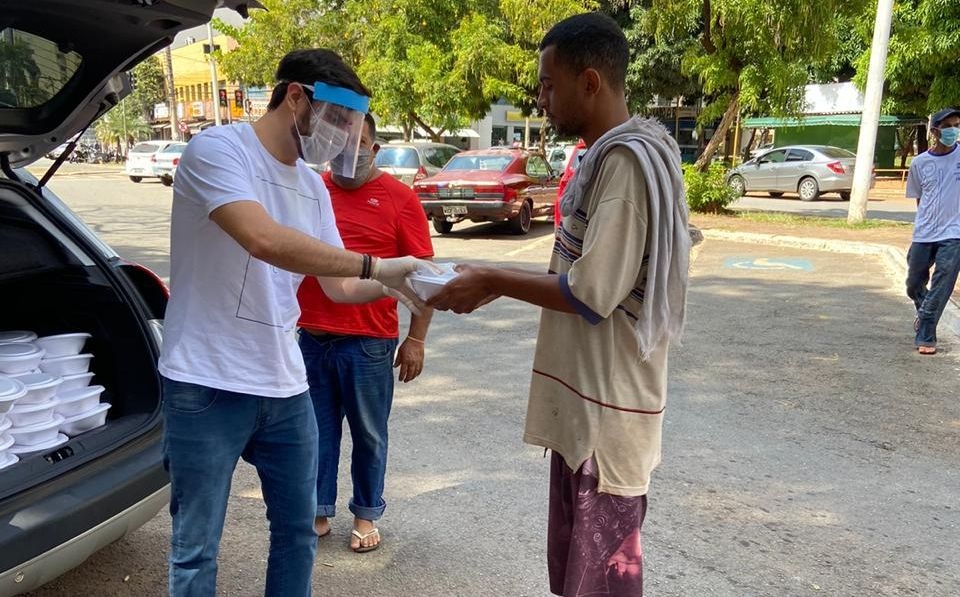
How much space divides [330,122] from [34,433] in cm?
153

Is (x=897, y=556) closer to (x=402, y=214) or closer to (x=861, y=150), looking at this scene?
(x=402, y=214)

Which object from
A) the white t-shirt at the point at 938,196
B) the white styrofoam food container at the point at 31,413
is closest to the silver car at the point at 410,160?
the white t-shirt at the point at 938,196

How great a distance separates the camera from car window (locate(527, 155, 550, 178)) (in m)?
14.6

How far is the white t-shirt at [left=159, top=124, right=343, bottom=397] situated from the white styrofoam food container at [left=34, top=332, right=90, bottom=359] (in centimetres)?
108

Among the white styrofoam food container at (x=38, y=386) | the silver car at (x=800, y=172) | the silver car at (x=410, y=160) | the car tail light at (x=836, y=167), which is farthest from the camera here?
the silver car at (x=800, y=172)

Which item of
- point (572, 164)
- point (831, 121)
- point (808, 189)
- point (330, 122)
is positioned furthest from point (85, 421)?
point (831, 121)

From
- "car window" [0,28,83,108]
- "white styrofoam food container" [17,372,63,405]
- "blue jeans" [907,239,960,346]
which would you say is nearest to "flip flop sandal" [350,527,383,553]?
"white styrofoam food container" [17,372,63,405]

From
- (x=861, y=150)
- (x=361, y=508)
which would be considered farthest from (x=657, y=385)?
(x=861, y=150)

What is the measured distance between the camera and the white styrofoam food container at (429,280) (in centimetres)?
220

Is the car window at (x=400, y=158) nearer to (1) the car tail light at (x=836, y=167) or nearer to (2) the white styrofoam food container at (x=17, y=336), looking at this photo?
(1) the car tail light at (x=836, y=167)

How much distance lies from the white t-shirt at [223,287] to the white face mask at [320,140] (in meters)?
0.10

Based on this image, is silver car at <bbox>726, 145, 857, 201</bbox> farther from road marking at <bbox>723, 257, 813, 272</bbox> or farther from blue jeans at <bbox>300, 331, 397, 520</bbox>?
blue jeans at <bbox>300, 331, 397, 520</bbox>

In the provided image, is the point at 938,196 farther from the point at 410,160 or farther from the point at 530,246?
the point at 410,160

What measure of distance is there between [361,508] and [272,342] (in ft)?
4.52
